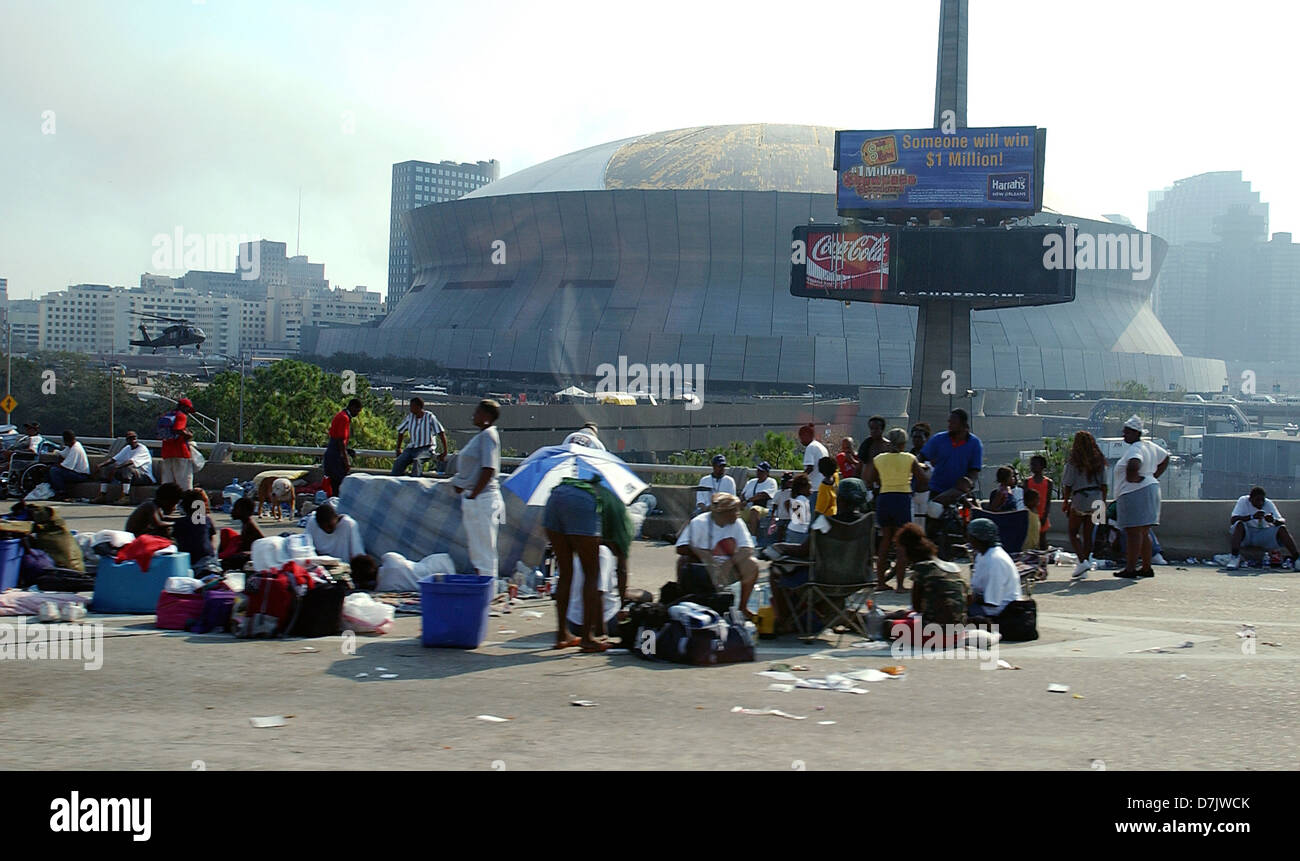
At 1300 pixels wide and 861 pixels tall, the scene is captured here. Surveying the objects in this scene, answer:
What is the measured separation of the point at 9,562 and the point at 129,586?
1259 mm

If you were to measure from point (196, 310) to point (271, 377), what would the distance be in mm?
113325

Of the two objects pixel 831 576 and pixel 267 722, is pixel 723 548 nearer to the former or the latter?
pixel 831 576

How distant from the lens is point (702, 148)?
331 ft

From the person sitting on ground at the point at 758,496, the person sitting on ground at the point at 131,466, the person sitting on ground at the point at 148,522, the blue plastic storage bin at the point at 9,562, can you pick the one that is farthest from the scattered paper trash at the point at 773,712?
the person sitting on ground at the point at 131,466

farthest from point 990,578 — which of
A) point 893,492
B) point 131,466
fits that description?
point 131,466

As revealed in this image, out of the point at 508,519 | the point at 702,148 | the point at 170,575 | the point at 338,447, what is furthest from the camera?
the point at 702,148

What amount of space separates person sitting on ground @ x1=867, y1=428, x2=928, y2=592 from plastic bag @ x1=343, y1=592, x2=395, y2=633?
468cm

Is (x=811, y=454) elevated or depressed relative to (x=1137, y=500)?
elevated

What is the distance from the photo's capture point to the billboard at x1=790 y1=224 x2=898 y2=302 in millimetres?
43938

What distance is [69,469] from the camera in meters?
19.7
